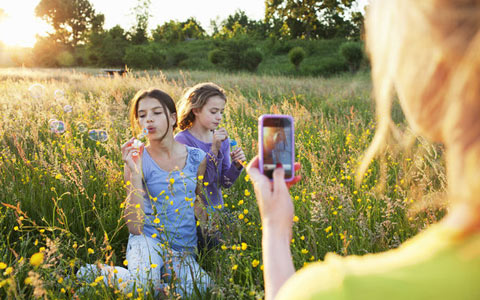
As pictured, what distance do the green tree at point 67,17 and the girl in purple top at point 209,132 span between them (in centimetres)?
5417

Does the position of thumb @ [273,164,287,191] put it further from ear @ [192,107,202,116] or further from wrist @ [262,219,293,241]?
ear @ [192,107,202,116]

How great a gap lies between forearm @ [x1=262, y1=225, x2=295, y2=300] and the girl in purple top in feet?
7.51

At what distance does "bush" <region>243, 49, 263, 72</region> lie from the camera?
27.0 m

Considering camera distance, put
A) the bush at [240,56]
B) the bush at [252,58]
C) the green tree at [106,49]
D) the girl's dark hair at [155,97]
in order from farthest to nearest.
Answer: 1. the green tree at [106,49]
2. the bush at [240,56]
3. the bush at [252,58]
4. the girl's dark hair at [155,97]

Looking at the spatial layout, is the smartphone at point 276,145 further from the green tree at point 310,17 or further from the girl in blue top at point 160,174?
the green tree at point 310,17

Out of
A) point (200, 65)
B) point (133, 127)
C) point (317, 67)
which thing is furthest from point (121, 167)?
point (200, 65)

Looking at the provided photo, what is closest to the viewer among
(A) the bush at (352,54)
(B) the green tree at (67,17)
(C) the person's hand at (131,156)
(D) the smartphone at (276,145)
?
(D) the smartphone at (276,145)

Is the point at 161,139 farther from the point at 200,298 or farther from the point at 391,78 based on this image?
the point at 391,78

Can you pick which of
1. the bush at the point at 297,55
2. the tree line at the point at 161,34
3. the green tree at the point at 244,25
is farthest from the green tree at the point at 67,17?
the bush at the point at 297,55

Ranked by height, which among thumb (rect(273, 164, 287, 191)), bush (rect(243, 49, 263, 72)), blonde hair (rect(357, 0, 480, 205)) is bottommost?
thumb (rect(273, 164, 287, 191))

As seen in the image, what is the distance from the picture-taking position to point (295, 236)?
7.98 ft

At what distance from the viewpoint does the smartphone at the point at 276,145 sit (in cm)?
140

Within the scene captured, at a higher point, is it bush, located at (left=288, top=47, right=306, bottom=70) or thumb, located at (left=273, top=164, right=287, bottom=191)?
bush, located at (left=288, top=47, right=306, bottom=70)

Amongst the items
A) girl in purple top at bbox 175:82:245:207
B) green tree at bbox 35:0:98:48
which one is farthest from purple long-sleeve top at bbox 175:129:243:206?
green tree at bbox 35:0:98:48
